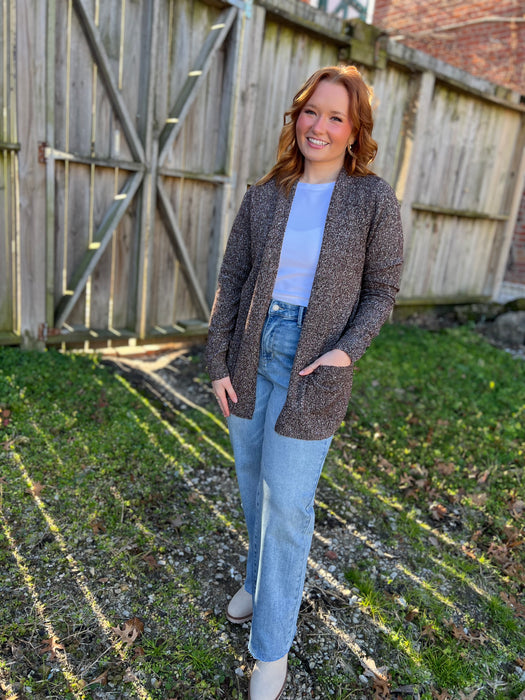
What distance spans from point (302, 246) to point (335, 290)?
21 centimetres

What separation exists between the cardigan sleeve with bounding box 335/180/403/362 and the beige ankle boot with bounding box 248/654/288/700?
132cm

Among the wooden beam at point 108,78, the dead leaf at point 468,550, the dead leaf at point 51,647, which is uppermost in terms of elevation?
the wooden beam at point 108,78

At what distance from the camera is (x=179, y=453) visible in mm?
3852

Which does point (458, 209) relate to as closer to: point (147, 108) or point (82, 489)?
point (147, 108)

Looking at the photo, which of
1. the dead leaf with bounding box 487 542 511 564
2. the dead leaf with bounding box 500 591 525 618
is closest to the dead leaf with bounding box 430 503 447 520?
the dead leaf with bounding box 487 542 511 564

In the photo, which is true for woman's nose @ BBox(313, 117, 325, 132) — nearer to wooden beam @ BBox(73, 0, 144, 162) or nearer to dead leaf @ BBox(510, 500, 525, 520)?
dead leaf @ BBox(510, 500, 525, 520)

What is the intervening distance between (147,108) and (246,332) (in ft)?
11.2

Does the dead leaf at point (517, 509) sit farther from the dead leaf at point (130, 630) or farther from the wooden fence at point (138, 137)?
the wooden fence at point (138, 137)

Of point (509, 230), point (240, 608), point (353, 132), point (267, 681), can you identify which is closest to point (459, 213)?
point (509, 230)

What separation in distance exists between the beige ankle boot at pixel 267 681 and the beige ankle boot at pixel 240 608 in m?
0.36

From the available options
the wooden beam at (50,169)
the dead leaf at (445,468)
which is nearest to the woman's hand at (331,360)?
the dead leaf at (445,468)

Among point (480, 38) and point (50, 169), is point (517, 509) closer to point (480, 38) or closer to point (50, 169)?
point (50, 169)

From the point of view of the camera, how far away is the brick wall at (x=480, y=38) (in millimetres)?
8516

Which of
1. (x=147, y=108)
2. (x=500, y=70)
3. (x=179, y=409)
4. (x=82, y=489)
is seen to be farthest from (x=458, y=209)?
(x=82, y=489)
